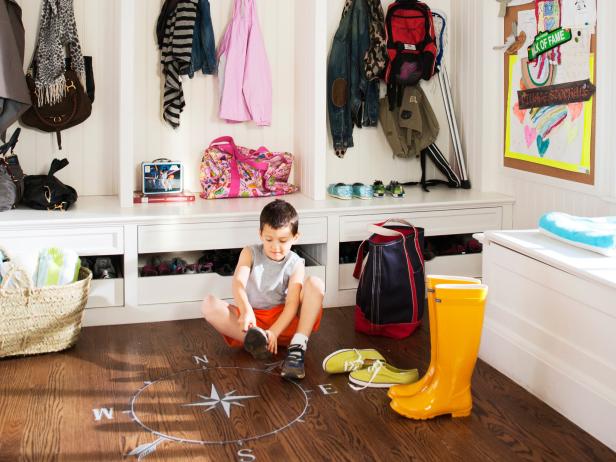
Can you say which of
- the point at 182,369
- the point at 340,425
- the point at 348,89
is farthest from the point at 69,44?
the point at 340,425

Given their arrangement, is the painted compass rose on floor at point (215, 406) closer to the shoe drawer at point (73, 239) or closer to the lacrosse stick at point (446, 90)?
the shoe drawer at point (73, 239)

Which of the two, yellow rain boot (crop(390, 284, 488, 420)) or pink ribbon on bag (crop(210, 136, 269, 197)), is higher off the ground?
pink ribbon on bag (crop(210, 136, 269, 197))

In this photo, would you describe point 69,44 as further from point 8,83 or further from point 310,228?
point 310,228

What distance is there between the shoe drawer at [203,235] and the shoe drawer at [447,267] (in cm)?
26

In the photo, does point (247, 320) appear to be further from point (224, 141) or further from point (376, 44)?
point (376, 44)

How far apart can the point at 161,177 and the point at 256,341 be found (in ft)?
4.85

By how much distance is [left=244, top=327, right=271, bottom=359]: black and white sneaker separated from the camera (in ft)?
10.1

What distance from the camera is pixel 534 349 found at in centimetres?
300

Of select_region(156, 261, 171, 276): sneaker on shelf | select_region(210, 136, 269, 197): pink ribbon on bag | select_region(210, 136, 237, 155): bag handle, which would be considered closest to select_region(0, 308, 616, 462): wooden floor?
select_region(156, 261, 171, 276): sneaker on shelf

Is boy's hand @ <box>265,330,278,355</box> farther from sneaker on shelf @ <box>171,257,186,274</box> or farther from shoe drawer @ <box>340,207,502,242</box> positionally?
shoe drawer @ <box>340,207,502,242</box>

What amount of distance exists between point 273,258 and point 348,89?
4.93ft

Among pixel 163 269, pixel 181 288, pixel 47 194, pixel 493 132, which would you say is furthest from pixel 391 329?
pixel 47 194

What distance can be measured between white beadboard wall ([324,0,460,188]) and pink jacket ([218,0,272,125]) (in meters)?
0.49

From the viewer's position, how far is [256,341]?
10.1 feet
